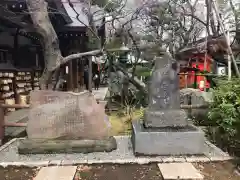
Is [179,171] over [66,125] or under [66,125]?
under

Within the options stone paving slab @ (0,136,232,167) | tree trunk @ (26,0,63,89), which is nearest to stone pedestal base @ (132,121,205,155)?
stone paving slab @ (0,136,232,167)

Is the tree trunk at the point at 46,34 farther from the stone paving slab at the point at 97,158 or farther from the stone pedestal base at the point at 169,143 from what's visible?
the stone pedestal base at the point at 169,143

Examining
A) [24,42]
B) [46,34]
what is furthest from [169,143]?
[24,42]

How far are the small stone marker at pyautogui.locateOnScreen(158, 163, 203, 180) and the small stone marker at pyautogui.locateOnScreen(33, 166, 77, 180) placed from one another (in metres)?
1.54

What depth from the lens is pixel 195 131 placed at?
4.65 metres

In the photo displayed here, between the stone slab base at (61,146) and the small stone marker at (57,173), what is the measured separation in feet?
2.23

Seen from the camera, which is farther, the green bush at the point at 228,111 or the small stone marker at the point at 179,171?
the green bush at the point at 228,111

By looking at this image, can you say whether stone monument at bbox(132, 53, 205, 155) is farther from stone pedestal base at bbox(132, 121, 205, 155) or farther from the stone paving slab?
the stone paving slab

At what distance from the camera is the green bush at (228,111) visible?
171 inches

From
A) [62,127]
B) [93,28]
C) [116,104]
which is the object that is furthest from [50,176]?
[116,104]

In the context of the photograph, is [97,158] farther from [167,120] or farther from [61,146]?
[167,120]

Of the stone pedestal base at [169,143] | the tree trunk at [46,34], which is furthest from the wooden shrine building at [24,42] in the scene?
the stone pedestal base at [169,143]

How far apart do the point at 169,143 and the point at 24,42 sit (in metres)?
8.80

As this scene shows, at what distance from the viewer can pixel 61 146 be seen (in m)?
4.74
